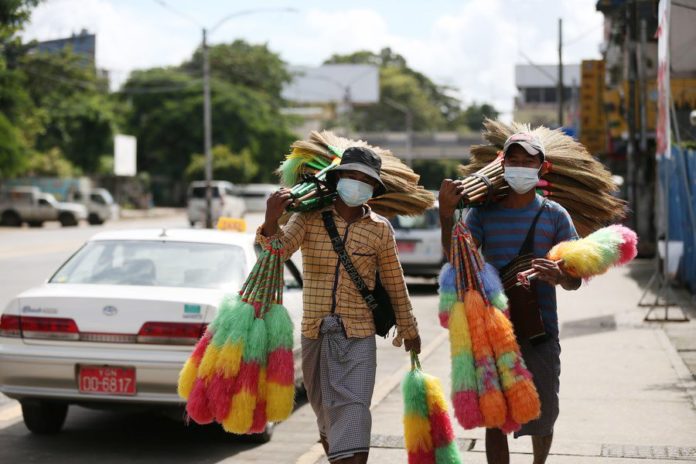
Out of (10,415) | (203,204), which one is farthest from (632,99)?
(203,204)

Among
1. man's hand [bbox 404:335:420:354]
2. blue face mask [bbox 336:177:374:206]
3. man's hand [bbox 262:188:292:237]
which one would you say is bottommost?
man's hand [bbox 404:335:420:354]

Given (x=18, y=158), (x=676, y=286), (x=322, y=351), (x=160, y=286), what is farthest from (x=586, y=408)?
(x=18, y=158)

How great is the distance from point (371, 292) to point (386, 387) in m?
4.30

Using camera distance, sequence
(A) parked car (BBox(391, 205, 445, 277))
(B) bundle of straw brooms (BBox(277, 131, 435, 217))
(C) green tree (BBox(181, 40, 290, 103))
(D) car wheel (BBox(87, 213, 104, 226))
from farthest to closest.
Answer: (C) green tree (BBox(181, 40, 290, 103)) < (D) car wheel (BBox(87, 213, 104, 226)) < (A) parked car (BBox(391, 205, 445, 277)) < (B) bundle of straw brooms (BBox(277, 131, 435, 217))

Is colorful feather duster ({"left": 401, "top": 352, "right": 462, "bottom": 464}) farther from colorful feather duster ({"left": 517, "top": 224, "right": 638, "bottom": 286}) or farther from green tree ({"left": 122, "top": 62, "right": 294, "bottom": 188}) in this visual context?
green tree ({"left": 122, "top": 62, "right": 294, "bottom": 188})

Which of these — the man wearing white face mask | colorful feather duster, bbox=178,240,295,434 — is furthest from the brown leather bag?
colorful feather duster, bbox=178,240,295,434

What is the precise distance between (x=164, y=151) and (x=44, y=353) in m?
67.6

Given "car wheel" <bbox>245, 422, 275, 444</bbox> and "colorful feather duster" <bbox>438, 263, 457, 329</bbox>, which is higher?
"colorful feather duster" <bbox>438, 263, 457, 329</bbox>

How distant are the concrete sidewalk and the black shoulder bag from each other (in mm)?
1774

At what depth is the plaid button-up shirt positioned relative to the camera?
5.16 meters

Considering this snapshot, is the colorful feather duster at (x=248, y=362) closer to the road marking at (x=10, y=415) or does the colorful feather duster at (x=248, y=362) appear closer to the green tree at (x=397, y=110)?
the road marking at (x=10, y=415)

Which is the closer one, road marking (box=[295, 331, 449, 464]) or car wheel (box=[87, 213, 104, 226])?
road marking (box=[295, 331, 449, 464])

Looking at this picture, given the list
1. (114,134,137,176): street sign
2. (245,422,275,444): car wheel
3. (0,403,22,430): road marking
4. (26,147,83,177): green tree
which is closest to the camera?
(245,422,275,444): car wheel

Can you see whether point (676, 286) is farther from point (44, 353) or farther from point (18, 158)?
point (18, 158)
